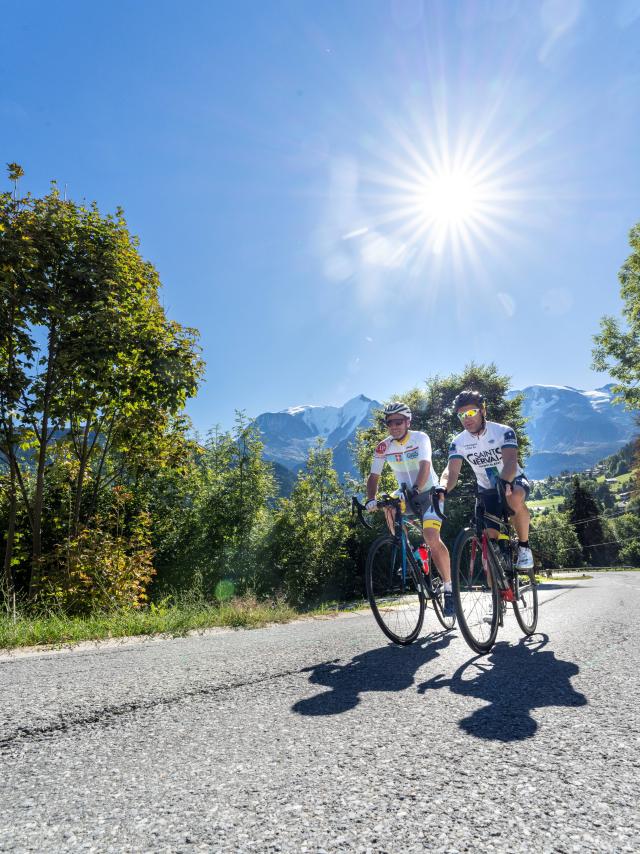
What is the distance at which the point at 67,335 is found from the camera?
715cm

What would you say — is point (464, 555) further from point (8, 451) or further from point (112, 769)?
point (8, 451)

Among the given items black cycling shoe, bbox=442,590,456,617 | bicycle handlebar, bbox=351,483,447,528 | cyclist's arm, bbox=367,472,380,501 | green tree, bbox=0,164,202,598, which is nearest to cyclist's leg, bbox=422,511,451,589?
bicycle handlebar, bbox=351,483,447,528

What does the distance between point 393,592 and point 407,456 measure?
61.3 inches

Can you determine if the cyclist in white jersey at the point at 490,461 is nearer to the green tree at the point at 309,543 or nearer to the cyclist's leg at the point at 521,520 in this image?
the cyclist's leg at the point at 521,520

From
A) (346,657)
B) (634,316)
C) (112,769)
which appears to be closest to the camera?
(112,769)

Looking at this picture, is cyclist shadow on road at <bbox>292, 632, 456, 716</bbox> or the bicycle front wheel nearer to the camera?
cyclist shadow on road at <bbox>292, 632, 456, 716</bbox>

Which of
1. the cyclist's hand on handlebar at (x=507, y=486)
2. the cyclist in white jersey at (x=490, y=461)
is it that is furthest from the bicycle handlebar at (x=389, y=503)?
the cyclist's hand on handlebar at (x=507, y=486)

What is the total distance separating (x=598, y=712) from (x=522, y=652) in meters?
1.69

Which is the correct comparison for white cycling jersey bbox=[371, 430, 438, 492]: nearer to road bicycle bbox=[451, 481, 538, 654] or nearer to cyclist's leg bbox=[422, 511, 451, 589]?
cyclist's leg bbox=[422, 511, 451, 589]

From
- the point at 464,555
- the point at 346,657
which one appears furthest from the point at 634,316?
the point at 346,657

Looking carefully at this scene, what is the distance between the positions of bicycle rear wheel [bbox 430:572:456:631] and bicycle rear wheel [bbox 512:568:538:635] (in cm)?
71

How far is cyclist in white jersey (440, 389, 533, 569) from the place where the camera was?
4.77 meters

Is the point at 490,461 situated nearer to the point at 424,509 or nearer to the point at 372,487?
the point at 424,509

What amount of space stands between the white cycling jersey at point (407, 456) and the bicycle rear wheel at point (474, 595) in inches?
40.4
